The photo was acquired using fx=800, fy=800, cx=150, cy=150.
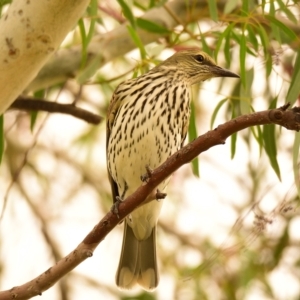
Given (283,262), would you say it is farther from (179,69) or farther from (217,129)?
(217,129)

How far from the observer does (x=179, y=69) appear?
11.6 feet

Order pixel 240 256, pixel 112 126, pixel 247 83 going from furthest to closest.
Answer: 1. pixel 240 256
2. pixel 112 126
3. pixel 247 83

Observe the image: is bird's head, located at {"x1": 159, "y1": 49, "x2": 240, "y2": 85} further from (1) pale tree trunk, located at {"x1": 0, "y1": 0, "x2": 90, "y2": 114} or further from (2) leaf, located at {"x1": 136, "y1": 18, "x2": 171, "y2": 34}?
(1) pale tree trunk, located at {"x1": 0, "y1": 0, "x2": 90, "y2": 114}

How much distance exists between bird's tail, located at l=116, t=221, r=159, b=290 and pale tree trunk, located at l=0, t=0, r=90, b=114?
3.87 feet

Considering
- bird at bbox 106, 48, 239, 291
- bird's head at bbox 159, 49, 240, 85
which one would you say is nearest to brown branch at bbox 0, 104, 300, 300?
bird at bbox 106, 48, 239, 291

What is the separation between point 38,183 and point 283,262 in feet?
5.52

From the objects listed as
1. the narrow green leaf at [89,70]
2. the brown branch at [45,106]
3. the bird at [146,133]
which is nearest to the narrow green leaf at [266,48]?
the bird at [146,133]

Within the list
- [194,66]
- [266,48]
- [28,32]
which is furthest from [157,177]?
[194,66]

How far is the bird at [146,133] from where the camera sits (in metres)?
3.14

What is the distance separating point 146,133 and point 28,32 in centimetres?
81

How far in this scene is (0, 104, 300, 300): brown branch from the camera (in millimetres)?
1789

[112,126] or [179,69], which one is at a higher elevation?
[179,69]

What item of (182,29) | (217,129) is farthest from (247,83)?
(217,129)

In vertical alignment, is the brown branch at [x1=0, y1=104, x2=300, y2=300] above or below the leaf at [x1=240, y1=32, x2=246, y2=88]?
below
